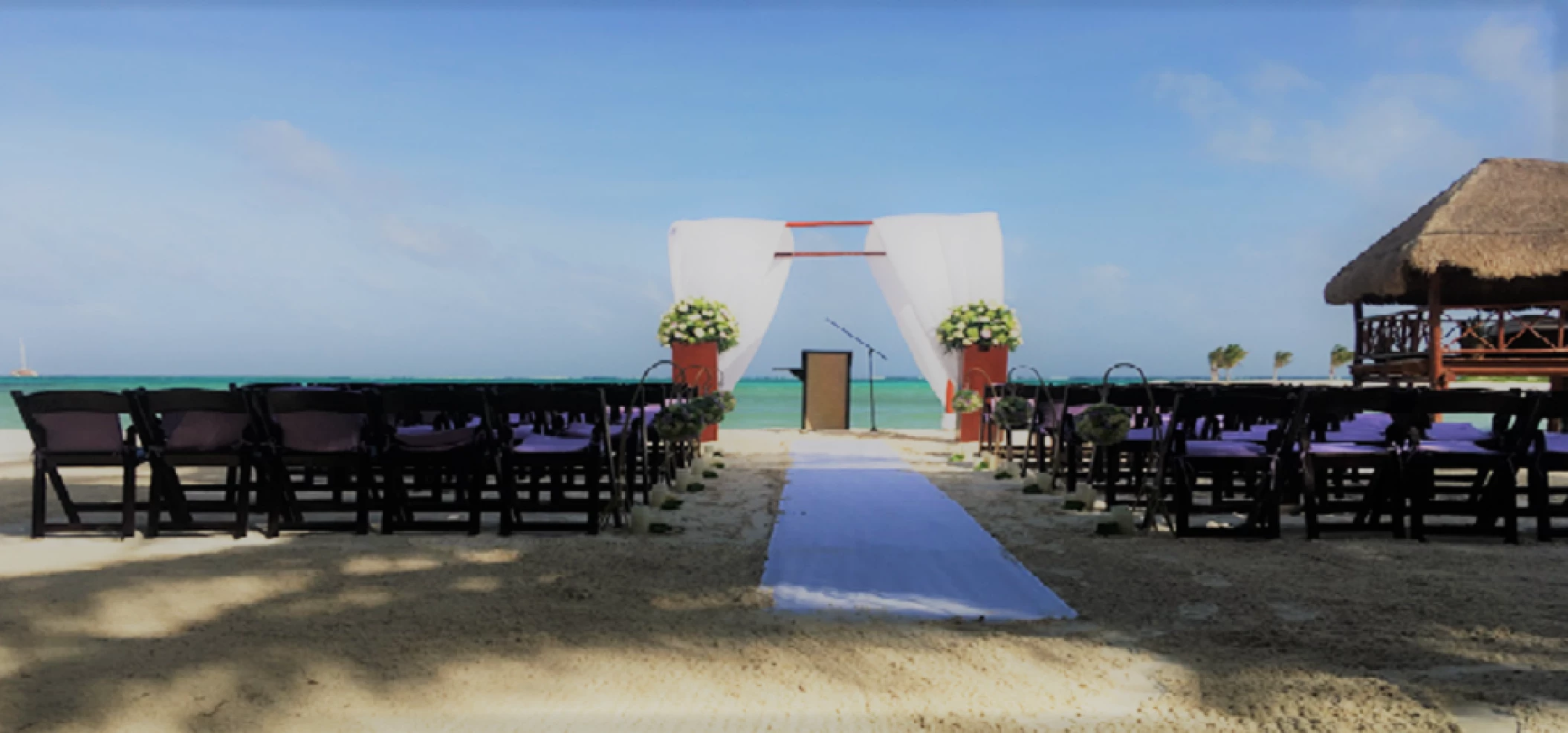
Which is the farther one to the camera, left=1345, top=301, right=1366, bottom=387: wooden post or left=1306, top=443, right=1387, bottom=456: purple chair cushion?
left=1345, top=301, right=1366, bottom=387: wooden post

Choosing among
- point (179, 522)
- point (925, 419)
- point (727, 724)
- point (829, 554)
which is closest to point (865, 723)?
point (727, 724)

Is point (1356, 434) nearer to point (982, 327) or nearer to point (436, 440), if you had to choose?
point (436, 440)

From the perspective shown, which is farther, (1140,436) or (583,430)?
(583,430)

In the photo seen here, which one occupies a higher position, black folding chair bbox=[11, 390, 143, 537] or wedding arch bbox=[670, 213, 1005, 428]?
wedding arch bbox=[670, 213, 1005, 428]

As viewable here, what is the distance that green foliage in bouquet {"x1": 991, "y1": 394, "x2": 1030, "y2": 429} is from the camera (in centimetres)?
715

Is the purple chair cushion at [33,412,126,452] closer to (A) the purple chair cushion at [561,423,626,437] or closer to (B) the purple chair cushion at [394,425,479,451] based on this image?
(B) the purple chair cushion at [394,425,479,451]

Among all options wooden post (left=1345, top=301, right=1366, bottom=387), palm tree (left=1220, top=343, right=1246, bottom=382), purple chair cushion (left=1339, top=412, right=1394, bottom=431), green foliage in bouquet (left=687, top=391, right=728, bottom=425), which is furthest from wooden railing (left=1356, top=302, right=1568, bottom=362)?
palm tree (left=1220, top=343, right=1246, bottom=382)

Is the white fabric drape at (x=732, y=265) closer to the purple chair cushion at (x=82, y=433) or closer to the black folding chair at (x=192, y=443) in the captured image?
the black folding chair at (x=192, y=443)

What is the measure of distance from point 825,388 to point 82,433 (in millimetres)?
10038

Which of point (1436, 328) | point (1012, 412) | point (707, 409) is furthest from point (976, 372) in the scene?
point (707, 409)

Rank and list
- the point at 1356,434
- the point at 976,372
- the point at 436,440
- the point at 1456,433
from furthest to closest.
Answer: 1. the point at 976,372
2. the point at 1356,434
3. the point at 1456,433
4. the point at 436,440

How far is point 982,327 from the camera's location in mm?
11344

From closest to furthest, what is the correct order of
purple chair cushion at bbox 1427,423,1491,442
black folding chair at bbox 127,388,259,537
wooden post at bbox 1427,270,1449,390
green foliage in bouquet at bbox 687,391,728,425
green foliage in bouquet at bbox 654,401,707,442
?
black folding chair at bbox 127,388,259,537 < purple chair cushion at bbox 1427,423,1491,442 < green foliage in bouquet at bbox 654,401,707,442 < green foliage in bouquet at bbox 687,391,728,425 < wooden post at bbox 1427,270,1449,390

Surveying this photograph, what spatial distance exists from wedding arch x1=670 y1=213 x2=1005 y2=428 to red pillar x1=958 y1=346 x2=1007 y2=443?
0.13 metres
